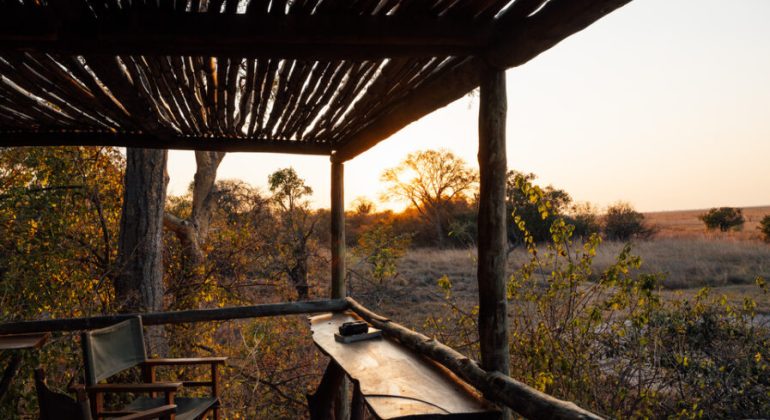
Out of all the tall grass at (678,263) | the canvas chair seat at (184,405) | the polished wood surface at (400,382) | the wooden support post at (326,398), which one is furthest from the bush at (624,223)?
the canvas chair seat at (184,405)

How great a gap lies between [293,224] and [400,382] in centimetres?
731

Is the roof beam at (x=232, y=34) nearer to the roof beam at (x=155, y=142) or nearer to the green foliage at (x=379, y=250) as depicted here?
the roof beam at (x=155, y=142)

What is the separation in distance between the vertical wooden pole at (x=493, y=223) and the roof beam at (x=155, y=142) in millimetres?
2168

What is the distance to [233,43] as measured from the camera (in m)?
1.78

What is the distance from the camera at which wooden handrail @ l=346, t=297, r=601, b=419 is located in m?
1.60

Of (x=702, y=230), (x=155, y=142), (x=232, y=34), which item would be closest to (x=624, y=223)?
(x=702, y=230)

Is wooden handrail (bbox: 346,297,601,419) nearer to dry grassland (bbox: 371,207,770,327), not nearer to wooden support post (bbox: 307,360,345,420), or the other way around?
wooden support post (bbox: 307,360,345,420)

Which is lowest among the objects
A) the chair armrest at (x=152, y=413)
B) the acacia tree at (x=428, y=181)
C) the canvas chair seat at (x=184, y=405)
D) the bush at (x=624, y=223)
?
the canvas chair seat at (x=184, y=405)

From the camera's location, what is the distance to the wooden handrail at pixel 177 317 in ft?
11.4

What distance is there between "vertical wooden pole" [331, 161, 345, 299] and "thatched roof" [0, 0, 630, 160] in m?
0.76

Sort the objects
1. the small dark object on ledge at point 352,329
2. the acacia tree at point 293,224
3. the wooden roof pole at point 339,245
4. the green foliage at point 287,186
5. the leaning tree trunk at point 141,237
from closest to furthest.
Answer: the small dark object on ledge at point 352,329 → the wooden roof pole at point 339,245 → the leaning tree trunk at point 141,237 → the acacia tree at point 293,224 → the green foliage at point 287,186

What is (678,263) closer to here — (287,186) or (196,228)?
(287,186)

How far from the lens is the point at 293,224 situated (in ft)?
A: 30.4

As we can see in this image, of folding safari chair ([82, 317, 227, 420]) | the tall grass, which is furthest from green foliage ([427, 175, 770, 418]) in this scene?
the tall grass
